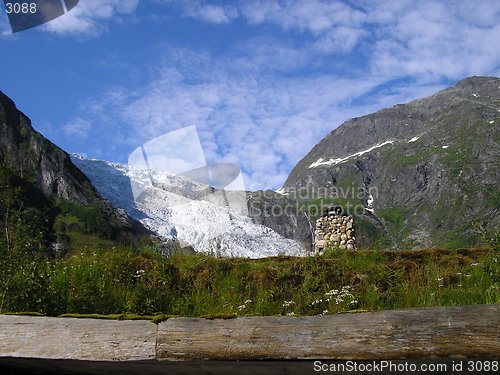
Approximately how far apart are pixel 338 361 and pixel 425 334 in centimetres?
51

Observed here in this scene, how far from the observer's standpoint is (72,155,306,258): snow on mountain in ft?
205

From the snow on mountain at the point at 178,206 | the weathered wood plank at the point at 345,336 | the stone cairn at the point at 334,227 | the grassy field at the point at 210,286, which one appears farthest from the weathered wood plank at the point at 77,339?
the snow on mountain at the point at 178,206

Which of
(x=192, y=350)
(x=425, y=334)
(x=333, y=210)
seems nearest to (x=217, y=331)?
(x=192, y=350)

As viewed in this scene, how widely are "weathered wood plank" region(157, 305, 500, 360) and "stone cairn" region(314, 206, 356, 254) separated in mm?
21216

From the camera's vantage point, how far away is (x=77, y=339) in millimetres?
3650

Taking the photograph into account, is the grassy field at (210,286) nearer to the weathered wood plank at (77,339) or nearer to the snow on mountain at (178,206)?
the weathered wood plank at (77,339)

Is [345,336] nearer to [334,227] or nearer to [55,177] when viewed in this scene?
[334,227]

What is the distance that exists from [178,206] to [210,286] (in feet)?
326

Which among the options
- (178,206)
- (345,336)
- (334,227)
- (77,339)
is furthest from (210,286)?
(178,206)

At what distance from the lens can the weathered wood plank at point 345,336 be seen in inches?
127

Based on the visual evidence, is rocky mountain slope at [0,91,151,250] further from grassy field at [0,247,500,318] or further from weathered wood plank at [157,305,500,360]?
weathered wood plank at [157,305,500,360]

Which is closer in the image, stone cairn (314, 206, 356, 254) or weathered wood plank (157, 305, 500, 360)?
weathered wood plank (157, 305, 500, 360)

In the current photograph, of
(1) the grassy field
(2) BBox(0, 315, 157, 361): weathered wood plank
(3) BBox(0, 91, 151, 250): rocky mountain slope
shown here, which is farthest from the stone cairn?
(3) BBox(0, 91, 151, 250): rocky mountain slope

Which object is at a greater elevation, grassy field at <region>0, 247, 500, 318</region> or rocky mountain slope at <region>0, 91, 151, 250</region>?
rocky mountain slope at <region>0, 91, 151, 250</region>
